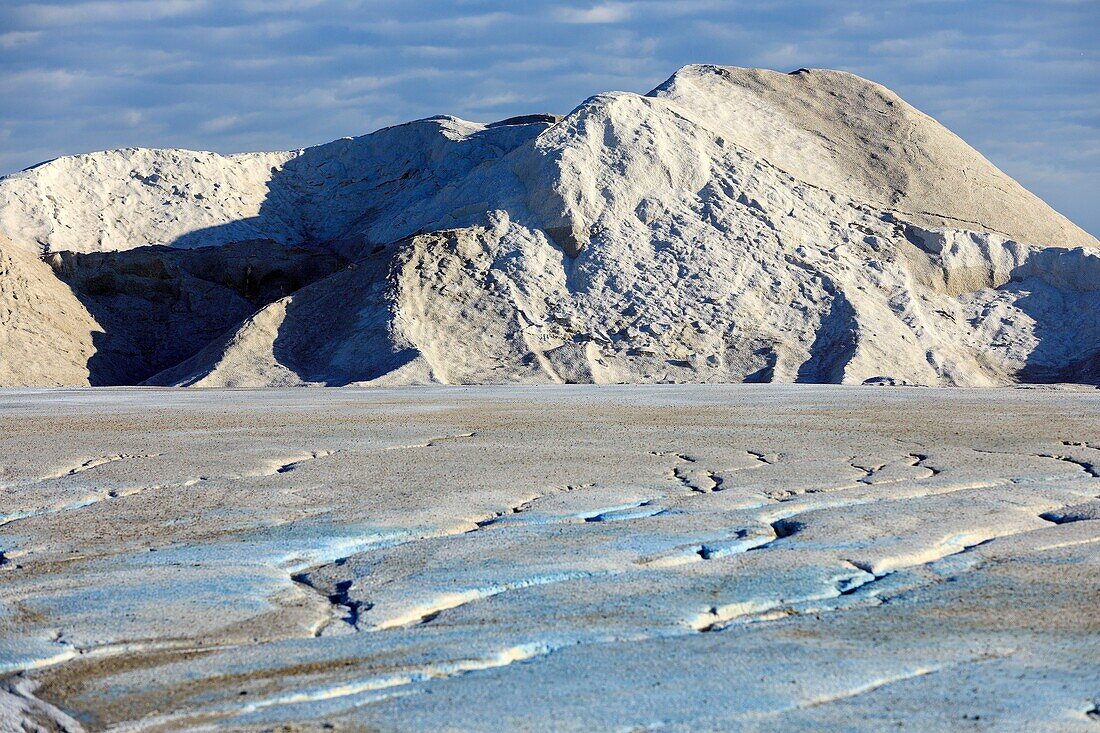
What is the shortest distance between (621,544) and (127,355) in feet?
90.9

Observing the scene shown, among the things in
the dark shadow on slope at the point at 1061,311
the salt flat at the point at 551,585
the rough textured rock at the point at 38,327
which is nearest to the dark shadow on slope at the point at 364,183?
the rough textured rock at the point at 38,327

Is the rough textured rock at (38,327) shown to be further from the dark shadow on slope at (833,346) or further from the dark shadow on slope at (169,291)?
the dark shadow on slope at (833,346)

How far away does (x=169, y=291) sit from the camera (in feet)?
116

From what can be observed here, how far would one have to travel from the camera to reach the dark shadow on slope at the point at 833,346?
27.1 meters

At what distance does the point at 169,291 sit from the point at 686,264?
50.1ft

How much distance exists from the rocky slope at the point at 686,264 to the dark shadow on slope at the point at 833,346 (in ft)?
0.19

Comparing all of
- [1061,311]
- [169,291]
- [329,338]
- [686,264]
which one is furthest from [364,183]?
[1061,311]

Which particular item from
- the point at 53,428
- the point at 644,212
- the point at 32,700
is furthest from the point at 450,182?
the point at 32,700

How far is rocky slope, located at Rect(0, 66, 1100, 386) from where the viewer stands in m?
28.2

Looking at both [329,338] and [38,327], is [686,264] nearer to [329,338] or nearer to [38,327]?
[329,338]

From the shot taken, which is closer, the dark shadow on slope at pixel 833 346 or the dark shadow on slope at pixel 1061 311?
the dark shadow on slope at pixel 833 346

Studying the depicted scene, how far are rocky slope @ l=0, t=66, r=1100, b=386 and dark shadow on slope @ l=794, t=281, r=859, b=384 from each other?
0.19ft

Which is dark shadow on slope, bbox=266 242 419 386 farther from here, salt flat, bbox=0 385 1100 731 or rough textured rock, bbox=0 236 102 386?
salt flat, bbox=0 385 1100 731

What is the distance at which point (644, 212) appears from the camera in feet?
105
